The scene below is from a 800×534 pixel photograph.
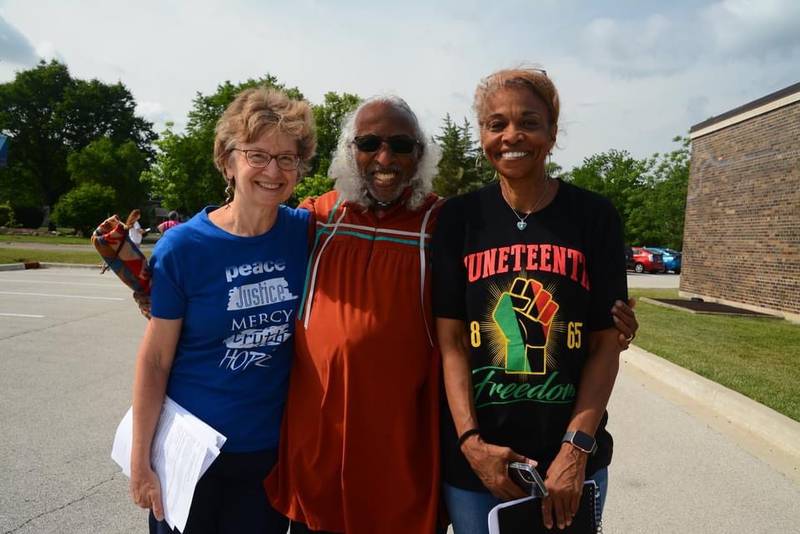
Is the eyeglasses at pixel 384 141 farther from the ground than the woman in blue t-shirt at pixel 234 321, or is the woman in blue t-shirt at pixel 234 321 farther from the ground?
the eyeglasses at pixel 384 141

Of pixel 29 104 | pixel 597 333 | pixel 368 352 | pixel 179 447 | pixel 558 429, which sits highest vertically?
pixel 29 104

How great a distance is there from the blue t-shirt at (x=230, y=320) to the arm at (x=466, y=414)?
2.18 ft

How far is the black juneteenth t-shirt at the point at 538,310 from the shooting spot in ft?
5.65

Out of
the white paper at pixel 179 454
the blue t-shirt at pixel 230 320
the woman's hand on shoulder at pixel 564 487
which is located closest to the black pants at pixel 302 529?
the blue t-shirt at pixel 230 320

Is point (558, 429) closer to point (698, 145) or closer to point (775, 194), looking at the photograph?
point (775, 194)

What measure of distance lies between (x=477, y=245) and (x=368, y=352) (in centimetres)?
57

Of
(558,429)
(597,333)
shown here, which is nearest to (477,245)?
(597,333)

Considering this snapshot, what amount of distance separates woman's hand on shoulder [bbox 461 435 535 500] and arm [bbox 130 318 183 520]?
116 cm

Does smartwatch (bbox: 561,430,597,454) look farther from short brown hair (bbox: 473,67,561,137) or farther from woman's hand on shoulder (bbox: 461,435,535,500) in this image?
short brown hair (bbox: 473,67,561,137)

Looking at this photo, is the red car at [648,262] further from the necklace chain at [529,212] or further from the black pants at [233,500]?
the black pants at [233,500]

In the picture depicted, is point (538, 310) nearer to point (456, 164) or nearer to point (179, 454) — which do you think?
point (179, 454)

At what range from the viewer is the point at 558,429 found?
5.70 feet

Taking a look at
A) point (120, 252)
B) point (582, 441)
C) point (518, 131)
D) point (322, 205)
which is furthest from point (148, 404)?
point (518, 131)

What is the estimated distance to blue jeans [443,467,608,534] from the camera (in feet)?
5.93
